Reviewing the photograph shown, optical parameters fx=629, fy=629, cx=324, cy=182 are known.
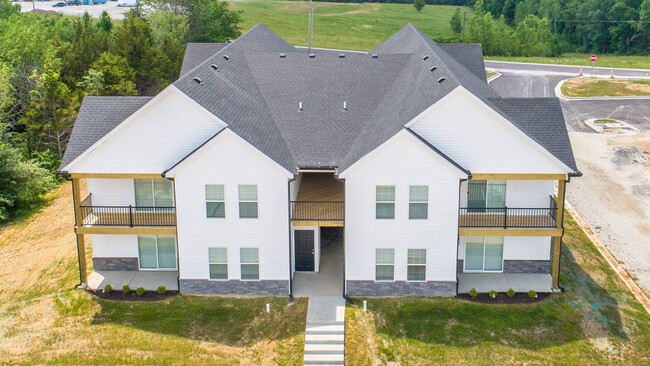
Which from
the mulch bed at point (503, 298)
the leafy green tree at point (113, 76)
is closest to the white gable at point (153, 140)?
the mulch bed at point (503, 298)

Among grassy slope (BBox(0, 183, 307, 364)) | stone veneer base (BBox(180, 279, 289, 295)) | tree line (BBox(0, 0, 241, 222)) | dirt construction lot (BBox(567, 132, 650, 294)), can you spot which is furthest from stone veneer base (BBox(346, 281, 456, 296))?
tree line (BBox(0, 0, 241, 222))

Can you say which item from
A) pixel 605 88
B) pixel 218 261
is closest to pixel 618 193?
pixel 218 261

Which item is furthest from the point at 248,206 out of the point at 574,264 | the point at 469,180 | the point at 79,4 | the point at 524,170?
the point at 79,4

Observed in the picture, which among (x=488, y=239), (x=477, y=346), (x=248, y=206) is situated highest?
(x=248, y=206)

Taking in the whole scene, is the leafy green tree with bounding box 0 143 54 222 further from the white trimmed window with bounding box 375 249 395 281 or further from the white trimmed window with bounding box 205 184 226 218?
the white trimmed window with bounding box 375 249 395 281

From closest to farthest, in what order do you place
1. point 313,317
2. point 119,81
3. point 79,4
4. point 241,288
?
1. point 313,317
2. point 241,288
3. point 119,81
4. point 79,4

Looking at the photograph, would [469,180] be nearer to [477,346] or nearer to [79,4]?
[477,346]

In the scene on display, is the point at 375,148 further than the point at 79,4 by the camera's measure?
No

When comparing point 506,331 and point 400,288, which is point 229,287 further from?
point 506,331

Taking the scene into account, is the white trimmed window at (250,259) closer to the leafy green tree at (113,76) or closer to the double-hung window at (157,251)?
the double-hung window at (157,251)
